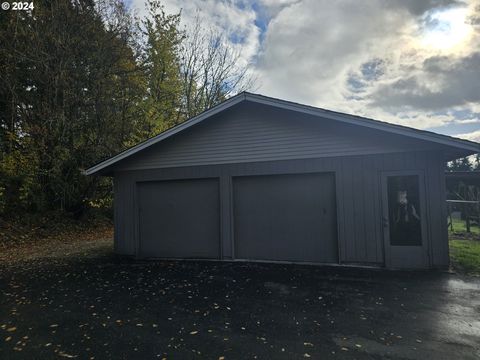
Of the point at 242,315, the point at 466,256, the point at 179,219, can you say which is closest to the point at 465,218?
the point at 466,256

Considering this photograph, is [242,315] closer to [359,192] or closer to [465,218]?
[359,192]

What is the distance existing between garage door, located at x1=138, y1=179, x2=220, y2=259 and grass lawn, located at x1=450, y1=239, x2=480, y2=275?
18.4 ft

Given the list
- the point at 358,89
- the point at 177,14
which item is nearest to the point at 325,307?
the point at 358,89

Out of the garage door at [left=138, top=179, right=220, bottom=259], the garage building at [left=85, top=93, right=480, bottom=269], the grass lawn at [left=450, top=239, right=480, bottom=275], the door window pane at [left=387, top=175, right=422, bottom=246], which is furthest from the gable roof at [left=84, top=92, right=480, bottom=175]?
the grass lawn at [left=450, top=239, right=480, bottom=275]

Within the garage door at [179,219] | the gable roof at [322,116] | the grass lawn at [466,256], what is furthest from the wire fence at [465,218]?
the garage door at [179,219]

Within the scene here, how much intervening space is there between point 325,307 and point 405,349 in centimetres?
127

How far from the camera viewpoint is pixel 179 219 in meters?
8.02

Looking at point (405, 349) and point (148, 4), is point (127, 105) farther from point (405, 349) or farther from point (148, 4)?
point (405, 349)

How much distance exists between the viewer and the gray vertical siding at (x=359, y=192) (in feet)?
19.6

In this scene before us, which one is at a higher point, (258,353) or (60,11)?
(60,11)

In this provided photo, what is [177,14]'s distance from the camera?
16625 millimetres

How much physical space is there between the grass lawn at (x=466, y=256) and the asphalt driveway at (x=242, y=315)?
835 millimetres

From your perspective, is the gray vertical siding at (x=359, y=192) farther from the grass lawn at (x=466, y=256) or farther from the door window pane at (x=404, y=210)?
the grass lawn at (x=466, y=256)

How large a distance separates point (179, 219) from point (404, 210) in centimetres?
563
